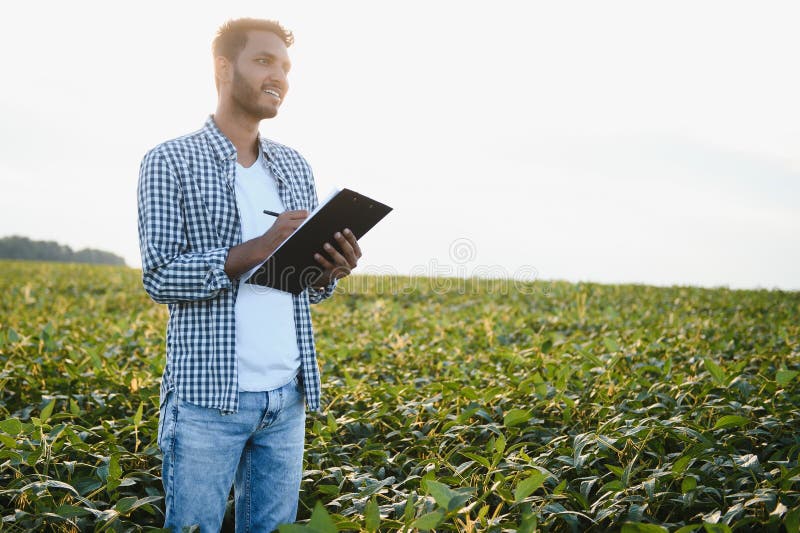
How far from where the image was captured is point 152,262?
208 centimetres

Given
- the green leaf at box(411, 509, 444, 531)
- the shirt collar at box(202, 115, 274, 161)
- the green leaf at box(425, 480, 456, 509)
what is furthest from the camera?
the shirt collar at box(202, 115, 274, 161)

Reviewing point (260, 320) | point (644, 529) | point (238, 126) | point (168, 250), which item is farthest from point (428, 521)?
point (238, 126)

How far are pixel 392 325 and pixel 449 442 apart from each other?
3189mm

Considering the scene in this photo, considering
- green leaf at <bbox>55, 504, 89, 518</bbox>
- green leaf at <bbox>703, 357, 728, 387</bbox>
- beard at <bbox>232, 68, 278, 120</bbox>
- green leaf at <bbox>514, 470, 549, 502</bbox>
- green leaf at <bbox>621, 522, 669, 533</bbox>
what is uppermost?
beard at <bbox>232, 68, 278, 120</bbox>

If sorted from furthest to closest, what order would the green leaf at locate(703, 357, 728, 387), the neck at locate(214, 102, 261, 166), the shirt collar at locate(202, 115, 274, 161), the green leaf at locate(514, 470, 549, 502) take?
the green leaf at locate(703, 357, 728, 387) → the neck at locate(214, 102, 261, 166) → the shirt collar at locate(202, 115, 274, 161) → the green leaf at locate(514, 470, 549, 502)

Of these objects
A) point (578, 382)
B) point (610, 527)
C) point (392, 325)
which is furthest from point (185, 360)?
point (392, 325)

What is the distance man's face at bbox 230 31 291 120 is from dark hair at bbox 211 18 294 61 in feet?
0.09

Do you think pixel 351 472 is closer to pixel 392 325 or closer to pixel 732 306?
pixel 392 325

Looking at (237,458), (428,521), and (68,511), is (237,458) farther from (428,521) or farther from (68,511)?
(428,521)

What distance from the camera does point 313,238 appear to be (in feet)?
7.02

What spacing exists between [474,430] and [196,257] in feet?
5.81

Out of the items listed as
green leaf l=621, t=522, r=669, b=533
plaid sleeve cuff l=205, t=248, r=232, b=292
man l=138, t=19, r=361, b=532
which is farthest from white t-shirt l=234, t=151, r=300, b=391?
green leaf l=621, t=522, r=669, b=533

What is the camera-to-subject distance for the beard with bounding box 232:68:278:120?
2.33 metres

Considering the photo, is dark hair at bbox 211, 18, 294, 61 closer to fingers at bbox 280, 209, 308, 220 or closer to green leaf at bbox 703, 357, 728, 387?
fingers at bbox 280, 209, 308, 220
